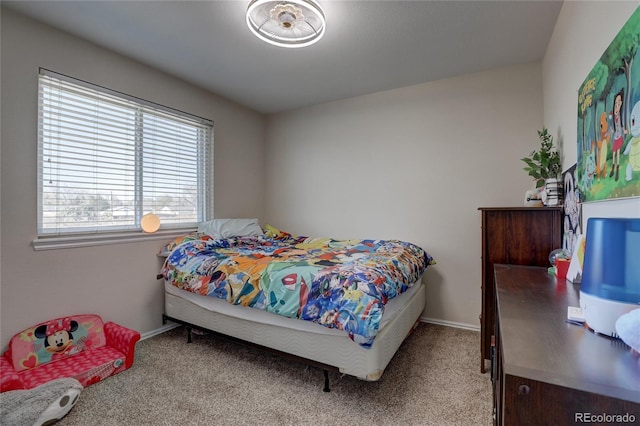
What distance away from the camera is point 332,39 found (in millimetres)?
2209

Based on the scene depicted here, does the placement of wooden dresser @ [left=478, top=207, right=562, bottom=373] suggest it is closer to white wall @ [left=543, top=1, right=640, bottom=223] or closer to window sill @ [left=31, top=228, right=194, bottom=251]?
white wall @ [left=543, top=1, right=640, bottom=223]

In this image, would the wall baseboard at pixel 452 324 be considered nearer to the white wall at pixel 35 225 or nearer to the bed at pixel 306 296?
the bed at pixel 306 296

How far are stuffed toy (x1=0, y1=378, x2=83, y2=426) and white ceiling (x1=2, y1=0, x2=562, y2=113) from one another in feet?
7.71

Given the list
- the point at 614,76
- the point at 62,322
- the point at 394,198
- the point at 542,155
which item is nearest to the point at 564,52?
the point at 542,155

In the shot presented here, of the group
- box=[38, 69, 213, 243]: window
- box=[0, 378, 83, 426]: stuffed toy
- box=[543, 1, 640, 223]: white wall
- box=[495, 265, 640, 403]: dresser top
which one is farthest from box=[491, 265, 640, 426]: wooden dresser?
box=[38, 69, 213, 243]: window

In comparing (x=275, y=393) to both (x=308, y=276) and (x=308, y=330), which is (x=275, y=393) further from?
(x=308, y=276)

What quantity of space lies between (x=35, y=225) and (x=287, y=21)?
2.23m

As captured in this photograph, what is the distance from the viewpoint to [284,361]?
220 centimetres

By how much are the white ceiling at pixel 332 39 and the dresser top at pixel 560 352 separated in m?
1.90

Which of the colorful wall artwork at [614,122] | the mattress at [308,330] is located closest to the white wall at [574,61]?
the colorful wall artwork at [614,122]

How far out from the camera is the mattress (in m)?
1.69

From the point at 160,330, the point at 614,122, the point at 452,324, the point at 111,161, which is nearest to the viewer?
the point at 614,122

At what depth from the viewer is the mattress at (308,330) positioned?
169cm

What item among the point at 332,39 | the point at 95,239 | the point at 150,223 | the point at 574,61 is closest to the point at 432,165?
the point at 574,61
